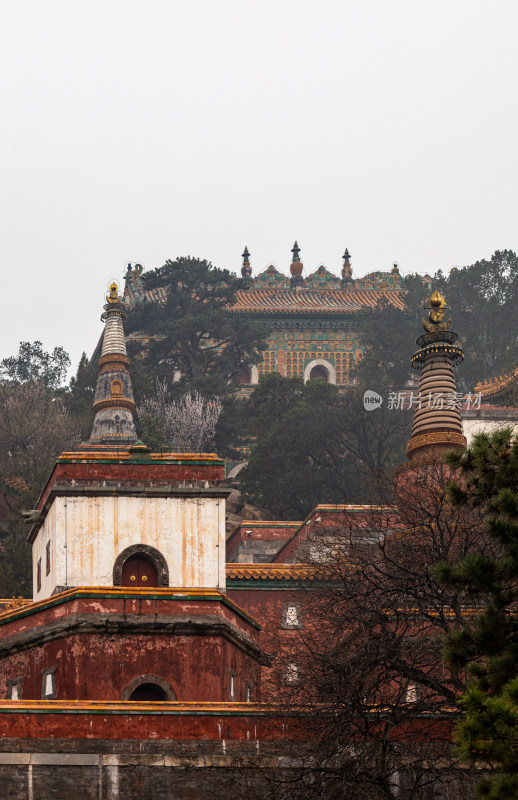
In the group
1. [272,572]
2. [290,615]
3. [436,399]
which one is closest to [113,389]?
[436,399]

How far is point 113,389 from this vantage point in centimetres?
5369

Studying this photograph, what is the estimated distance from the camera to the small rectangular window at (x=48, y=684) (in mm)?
25578

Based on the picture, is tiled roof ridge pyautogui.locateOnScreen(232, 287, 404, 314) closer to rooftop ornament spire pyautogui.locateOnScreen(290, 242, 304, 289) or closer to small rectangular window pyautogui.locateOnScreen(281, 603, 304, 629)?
rooftop ornament spire pyautogui.locateOnScreen(290, 242, 304, 289)

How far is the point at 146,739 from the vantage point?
22.6 m

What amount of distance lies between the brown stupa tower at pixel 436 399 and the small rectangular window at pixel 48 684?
11.6m

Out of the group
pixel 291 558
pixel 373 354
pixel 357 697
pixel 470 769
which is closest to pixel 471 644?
pixel 357 697

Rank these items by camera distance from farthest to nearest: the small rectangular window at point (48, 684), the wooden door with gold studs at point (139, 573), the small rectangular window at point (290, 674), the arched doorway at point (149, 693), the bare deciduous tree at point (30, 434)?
the bare deciduous tree at point (30, 434) → the wooden door with gold studs at point (139, 573) → the arched doorway at point (149, 693) → the small rectangular window at point (48, 684) → the small rectangular window at point (290, 674)

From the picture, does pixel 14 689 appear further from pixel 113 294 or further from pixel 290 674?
pixel 113 294

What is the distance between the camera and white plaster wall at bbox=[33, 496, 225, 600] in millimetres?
27750

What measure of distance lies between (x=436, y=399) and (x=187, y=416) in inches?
810

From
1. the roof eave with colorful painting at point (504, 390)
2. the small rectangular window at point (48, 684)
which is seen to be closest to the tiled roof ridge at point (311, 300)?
the roof eave with colorful painting at point (504, 390)

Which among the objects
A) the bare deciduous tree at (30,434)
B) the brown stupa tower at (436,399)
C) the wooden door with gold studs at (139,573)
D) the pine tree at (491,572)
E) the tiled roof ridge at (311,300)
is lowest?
the pine tree at (491,572)

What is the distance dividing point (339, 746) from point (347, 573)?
16.0 ft

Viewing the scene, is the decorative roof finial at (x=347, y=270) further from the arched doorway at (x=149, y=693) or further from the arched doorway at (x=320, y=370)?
the arched doorway at (x=149, y=693)
